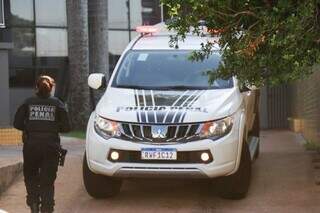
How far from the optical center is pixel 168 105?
798cm

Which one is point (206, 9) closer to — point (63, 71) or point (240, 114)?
point (240, 114)

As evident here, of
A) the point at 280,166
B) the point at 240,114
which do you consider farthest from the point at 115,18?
the point at 240,114

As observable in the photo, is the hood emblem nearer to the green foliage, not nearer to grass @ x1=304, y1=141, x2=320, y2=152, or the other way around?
the green foliage

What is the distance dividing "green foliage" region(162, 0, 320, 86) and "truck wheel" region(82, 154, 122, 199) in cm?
201

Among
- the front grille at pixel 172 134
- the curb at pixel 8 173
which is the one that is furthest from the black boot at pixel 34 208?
the curb at pixel 8 173

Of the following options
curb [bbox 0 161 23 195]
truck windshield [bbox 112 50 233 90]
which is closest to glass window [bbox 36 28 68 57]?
curb [bbox 0 161 23 195]

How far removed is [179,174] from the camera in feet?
25.4

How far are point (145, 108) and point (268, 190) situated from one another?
2.04 meters

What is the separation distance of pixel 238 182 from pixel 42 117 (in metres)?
2.37

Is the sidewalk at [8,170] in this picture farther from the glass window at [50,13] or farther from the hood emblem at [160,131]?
the glass window at [50,13]

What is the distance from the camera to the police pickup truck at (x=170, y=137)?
304 inches

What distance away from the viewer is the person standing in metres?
7.33

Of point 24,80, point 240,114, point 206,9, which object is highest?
point 206,9

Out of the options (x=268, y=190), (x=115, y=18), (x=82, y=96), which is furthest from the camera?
(x=115, y=18)
